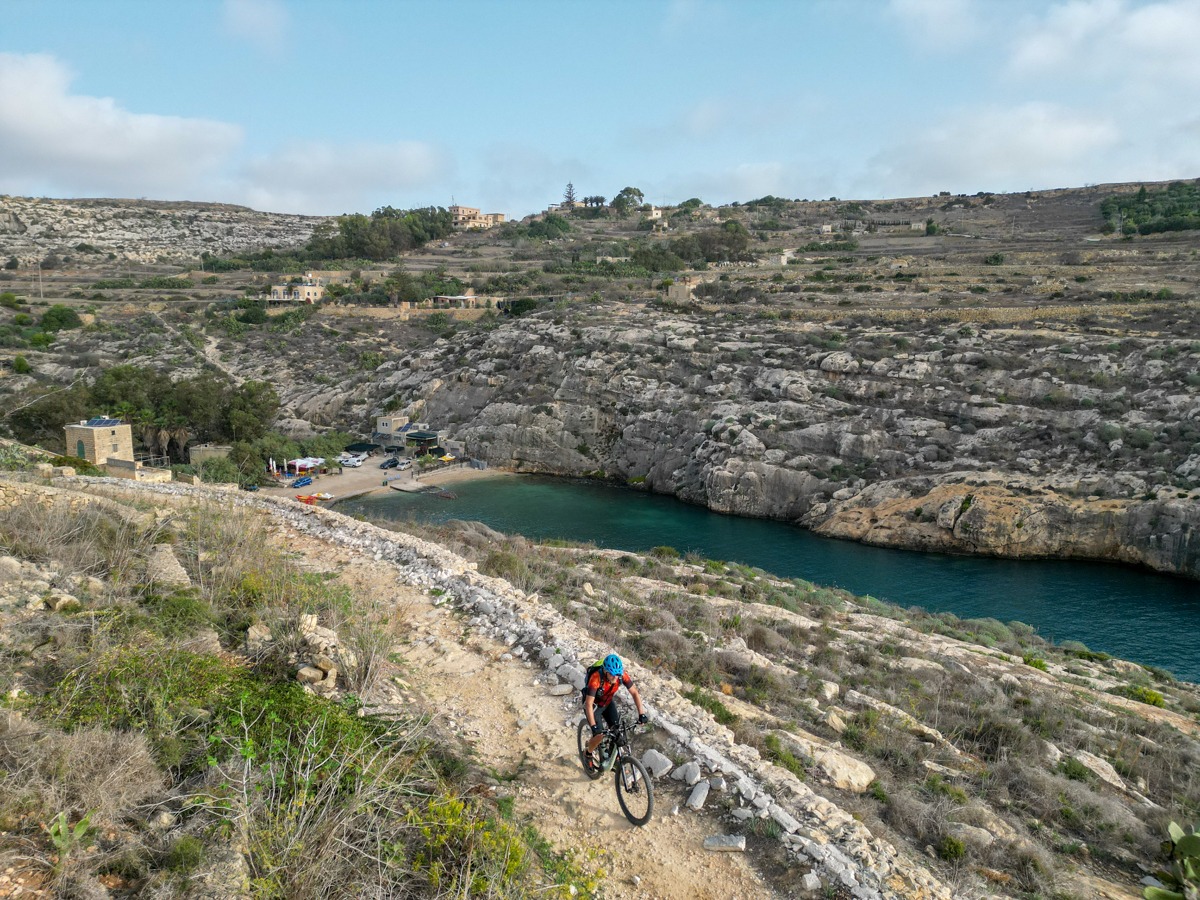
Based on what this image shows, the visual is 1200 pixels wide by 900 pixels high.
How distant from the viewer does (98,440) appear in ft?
92.1

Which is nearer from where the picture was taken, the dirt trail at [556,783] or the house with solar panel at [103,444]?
the dirt trail at [556,783]

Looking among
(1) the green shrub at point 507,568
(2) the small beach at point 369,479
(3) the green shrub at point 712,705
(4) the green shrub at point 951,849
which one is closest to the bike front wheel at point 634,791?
(3) the green shrub at point 712,705

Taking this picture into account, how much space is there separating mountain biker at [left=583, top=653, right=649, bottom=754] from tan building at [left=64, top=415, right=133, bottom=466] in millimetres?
28995

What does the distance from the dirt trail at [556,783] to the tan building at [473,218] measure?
358 feet

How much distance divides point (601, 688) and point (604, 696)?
7cm

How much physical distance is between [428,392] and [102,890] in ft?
164

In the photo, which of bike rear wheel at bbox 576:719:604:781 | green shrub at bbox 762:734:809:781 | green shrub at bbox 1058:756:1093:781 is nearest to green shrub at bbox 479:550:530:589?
bike rear wheel at bbox 576:719:604:781

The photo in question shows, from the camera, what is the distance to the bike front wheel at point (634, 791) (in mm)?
5730

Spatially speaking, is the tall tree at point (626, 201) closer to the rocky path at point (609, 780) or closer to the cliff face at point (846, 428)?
the cliff face at point (846, 428)

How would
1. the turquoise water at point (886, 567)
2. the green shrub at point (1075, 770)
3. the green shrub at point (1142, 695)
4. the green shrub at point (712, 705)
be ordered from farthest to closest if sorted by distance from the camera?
the turquoise water at point (886, 567) < the green shrub at point (1142, 695) < the green shrub at point (1075, 770) < the green shrub at point (712, 705)

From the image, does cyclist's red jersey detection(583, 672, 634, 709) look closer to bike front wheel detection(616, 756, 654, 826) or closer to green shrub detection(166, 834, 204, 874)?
bike front wheel detection(616, 756, 654, 826)

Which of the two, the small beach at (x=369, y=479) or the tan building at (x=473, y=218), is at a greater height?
the tan building at (x=473, y=218)

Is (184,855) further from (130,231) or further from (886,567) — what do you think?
(130,231)

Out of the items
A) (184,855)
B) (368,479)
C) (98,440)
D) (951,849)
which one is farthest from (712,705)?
(368,479)
